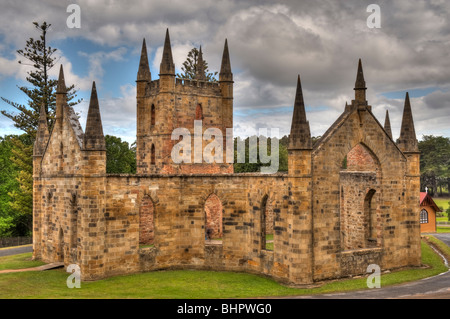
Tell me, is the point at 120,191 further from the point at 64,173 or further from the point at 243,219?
the point at 243,219

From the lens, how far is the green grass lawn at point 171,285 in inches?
749

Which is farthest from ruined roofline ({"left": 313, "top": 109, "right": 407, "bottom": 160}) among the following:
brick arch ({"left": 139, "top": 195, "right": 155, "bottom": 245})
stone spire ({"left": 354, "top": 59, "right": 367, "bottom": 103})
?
brick arch ({"left": 139, "top": 195, "right": 155, "bottom": 245})

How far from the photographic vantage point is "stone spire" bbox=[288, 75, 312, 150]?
2042 cm

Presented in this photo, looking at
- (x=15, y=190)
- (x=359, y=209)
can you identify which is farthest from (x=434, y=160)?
(x=15, y=190)

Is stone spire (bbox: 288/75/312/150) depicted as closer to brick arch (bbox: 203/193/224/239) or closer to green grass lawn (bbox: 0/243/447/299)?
green grass lawn (bbox: 0/243/447/299)

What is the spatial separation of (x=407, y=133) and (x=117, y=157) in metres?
36.6

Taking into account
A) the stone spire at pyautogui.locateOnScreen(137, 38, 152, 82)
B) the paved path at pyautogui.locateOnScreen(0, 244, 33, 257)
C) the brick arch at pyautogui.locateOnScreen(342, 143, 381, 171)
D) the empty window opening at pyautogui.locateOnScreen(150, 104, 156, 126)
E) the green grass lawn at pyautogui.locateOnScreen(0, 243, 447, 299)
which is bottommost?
the paved path at pyautogui.locateOnScreen(0, 244, 33, 257)

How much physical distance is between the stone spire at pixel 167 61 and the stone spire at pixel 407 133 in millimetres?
15701

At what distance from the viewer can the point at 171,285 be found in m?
20.8

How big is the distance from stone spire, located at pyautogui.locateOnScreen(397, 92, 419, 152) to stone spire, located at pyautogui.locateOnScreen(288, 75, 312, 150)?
7.16m

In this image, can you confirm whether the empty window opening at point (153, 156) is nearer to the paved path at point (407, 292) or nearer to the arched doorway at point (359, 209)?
the arched doorway at point (359, 209)

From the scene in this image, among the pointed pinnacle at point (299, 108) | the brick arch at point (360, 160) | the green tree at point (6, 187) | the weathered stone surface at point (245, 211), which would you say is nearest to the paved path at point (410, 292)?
the weathered stone surface at point (245, 211)
